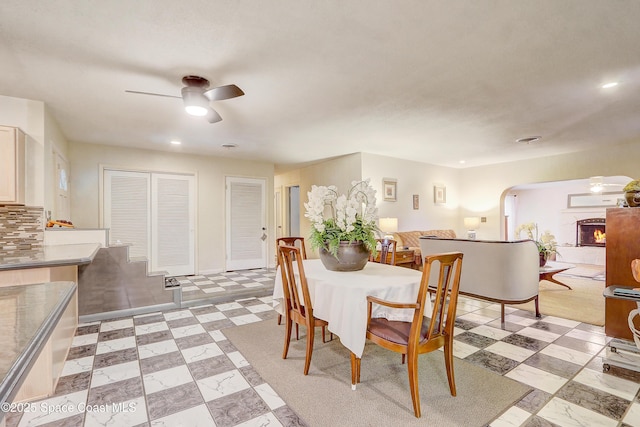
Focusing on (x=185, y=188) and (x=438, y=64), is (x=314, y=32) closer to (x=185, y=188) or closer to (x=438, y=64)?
(x=438, y=64)

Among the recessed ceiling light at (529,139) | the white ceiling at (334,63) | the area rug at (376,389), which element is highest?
the white ceiling at (334,63)

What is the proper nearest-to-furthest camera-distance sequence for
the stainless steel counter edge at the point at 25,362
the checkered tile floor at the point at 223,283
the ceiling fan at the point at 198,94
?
the stainless steel counter edge at the point at 25,362, the ceiling fan at the point at 198,94, the checkered tile floor at the point at 223,283

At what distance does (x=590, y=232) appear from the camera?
8.49 m

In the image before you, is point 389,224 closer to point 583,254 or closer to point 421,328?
point 421,328

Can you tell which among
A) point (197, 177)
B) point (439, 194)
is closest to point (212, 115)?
point (197, 177)

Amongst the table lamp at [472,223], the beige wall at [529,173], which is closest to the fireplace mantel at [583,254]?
the beige wall at [529,173]

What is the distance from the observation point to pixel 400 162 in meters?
6.64

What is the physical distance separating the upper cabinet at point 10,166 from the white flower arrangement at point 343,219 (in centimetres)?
278

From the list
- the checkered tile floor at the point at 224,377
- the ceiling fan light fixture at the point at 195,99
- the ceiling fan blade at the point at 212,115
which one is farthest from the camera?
the ceiling fan blade at the point at 212,115

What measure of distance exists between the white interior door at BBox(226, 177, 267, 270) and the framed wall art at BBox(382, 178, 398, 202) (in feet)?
8.67

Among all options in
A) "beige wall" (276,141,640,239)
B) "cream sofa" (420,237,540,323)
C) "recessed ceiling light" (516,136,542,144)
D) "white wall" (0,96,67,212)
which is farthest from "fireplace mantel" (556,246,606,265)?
"white wall" (0,96,67,212)

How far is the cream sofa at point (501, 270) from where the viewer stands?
10.6 feet

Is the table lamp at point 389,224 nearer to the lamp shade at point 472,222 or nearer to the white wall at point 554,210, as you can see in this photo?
the lamp shade at point 472,222

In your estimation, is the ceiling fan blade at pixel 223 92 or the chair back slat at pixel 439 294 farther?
the ceiling fan blade at pixel 223 92
